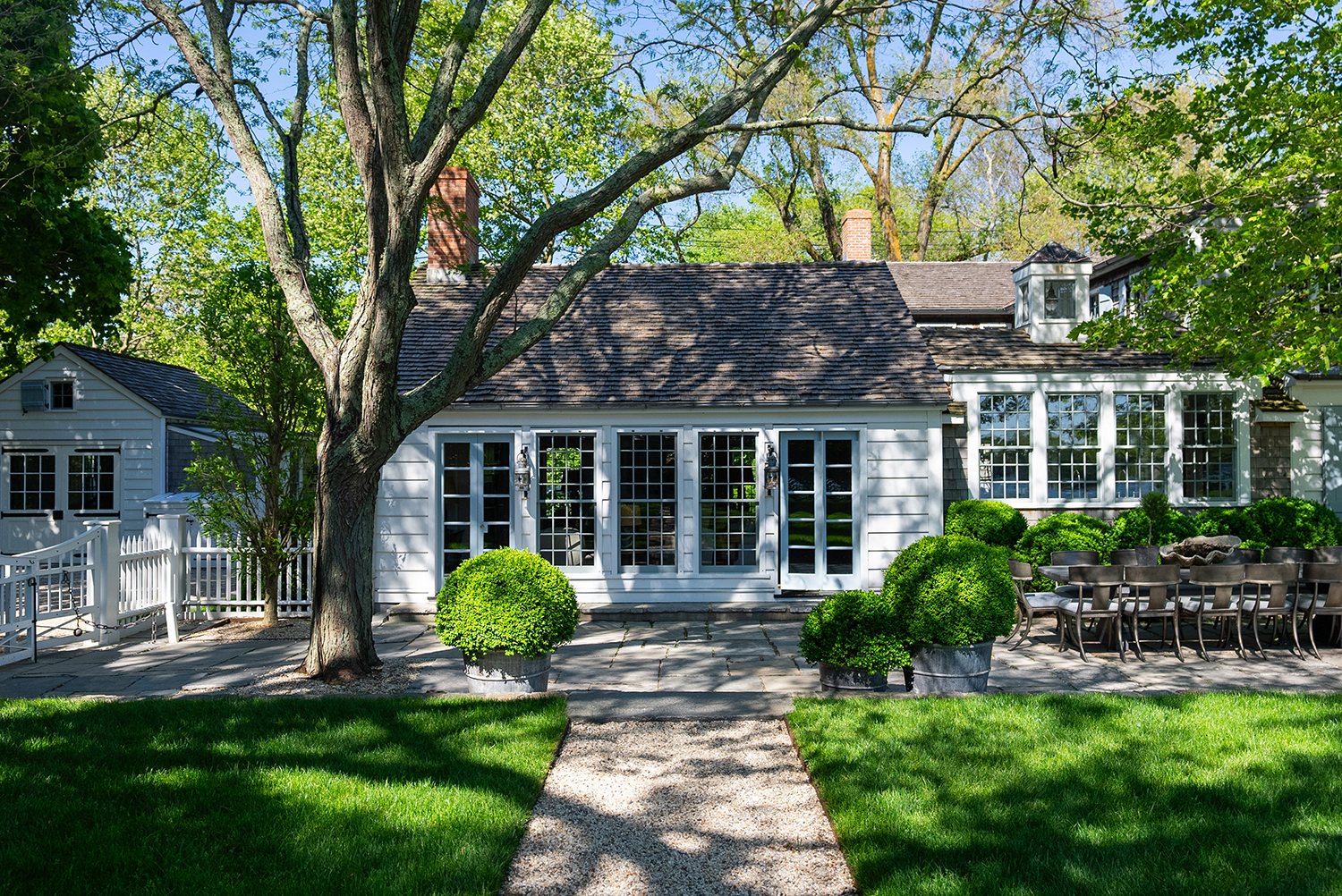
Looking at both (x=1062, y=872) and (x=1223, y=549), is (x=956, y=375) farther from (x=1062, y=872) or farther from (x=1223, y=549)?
(x=1062, y=872)

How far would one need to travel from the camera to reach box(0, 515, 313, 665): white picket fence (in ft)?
32.0

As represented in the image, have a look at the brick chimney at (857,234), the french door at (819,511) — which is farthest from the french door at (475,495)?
the brick chimney at (857,234)

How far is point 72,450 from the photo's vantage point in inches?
759

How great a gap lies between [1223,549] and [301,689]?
1025 centimetres

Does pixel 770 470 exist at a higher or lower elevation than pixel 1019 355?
lower

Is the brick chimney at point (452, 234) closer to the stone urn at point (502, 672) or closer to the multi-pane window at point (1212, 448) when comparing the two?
the stone urn at point (502, 672)

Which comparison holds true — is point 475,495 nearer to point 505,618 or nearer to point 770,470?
point 770,470

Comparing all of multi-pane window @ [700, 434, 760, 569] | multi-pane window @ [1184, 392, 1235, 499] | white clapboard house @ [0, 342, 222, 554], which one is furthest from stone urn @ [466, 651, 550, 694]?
white clapboard house @ [0, 342, 222, 554]

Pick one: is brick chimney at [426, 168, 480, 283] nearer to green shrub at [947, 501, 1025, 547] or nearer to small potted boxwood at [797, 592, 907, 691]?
green shrub at [947, 501, 1025, 547]

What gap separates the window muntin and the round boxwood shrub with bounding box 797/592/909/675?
1160 centimetres

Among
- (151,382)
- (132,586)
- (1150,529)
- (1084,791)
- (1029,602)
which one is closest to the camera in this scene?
(1084,791)

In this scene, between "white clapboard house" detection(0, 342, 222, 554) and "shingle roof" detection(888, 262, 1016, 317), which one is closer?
"white clapboard house" detection(0, 342, 222, 554)

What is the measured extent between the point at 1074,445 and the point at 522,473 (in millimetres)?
9139

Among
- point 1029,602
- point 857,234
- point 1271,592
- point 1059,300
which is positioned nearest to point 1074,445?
point 1059,300
